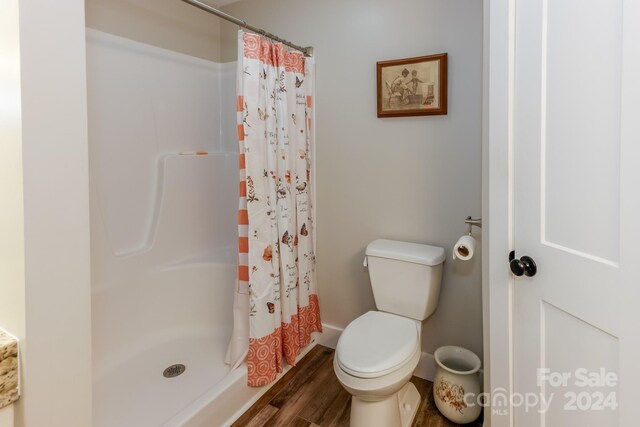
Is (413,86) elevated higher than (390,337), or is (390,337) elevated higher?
(413,86)

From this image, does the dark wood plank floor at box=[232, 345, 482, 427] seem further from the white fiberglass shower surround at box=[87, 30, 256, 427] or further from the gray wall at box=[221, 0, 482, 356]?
the gray wall at box=[221, 0, 482, 356]

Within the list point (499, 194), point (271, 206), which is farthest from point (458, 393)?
point (271, 206)

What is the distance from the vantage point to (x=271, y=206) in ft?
6.02

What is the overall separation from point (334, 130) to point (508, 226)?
50.8 inches

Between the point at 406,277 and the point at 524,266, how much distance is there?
0.77 metres

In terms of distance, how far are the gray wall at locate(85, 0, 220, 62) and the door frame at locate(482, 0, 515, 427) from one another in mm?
1918

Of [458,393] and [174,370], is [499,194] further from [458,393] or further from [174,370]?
[174,370]

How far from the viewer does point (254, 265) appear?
5.78ft

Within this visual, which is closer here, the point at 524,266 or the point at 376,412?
the point at 524,266

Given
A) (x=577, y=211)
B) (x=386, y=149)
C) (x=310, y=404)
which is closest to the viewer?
(x=577, y=211)

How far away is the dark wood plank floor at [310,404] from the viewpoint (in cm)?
168

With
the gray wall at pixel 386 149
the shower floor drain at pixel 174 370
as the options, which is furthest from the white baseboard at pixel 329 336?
the shower floor drain at pixel 174 370

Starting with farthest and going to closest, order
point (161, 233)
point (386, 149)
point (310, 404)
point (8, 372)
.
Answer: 1. point (161, 233)
2. point (386, 149)
3. point (310, 404)
4. point (8, 372)

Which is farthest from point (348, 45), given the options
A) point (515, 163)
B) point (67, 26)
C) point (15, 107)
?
point (15, 107)
